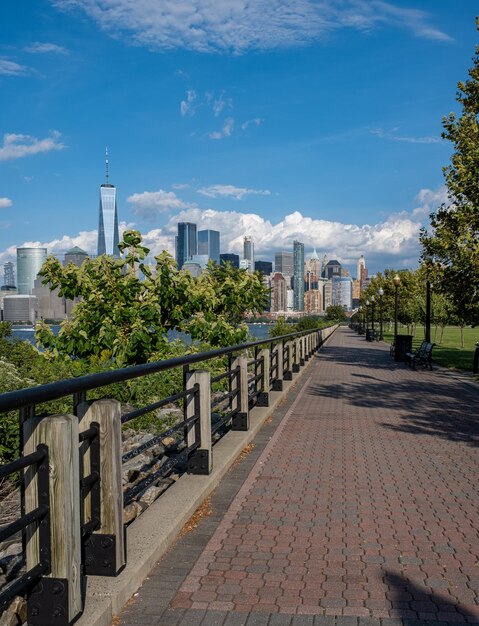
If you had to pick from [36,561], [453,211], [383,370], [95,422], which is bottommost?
[383,370]

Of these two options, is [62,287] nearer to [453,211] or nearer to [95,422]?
[95,422]

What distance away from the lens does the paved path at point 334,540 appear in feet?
12.0

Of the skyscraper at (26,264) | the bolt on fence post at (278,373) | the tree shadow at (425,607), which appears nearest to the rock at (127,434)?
the bolt on fence post at (278,373)

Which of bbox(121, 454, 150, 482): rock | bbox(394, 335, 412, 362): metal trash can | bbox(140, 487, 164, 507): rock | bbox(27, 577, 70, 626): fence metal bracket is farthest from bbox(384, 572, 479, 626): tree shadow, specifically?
bbox(394, 335, 412, 362): metal trash can

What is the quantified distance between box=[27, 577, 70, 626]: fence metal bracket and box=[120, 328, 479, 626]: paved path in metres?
0.54

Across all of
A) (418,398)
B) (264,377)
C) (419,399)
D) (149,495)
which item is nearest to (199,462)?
(149,495)

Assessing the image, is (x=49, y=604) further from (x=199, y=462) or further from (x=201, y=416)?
(x=199, y=462)

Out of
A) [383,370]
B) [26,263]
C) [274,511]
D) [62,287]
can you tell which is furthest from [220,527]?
[26,263]

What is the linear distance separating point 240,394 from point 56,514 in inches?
238

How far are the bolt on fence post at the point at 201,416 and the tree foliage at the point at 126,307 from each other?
7.03 metres

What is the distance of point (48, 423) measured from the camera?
2967 mm

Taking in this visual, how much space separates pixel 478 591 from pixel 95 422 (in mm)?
2498

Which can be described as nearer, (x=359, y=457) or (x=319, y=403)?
(x=359, y=457)

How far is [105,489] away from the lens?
147 inches
